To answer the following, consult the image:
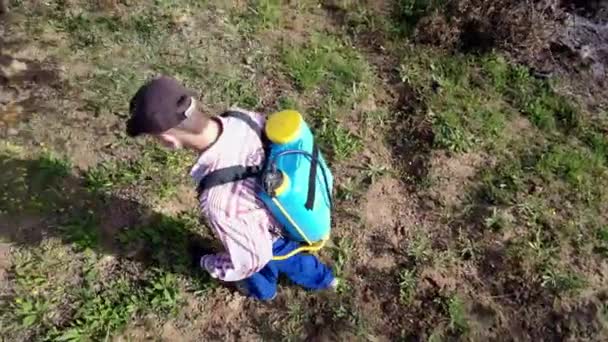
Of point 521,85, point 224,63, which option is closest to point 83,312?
point 224,63

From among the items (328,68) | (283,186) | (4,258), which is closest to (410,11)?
(328,68)

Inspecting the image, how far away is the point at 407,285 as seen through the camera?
4203 mm

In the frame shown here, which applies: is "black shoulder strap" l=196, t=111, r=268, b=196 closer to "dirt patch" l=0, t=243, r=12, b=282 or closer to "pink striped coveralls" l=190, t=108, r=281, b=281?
"pink striped coveralls" l=190, t=108, r=281, b=281

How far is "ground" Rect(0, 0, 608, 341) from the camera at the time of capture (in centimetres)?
411

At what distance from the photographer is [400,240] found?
4449 millimetres

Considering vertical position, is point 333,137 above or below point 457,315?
above

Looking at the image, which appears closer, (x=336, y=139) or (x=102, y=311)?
(x=102, y=311)

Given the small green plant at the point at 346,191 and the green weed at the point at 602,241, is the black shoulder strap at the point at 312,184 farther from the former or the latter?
the green weed at the point at 602,241

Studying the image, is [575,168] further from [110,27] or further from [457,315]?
[110,27]

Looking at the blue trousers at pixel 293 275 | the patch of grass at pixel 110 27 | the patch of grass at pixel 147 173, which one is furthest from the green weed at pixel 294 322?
the patch of grass at pixel 110 27

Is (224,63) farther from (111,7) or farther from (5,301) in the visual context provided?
(5,301)

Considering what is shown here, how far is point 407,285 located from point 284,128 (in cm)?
159

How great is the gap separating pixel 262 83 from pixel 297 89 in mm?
275

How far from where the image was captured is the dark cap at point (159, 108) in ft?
9.16
